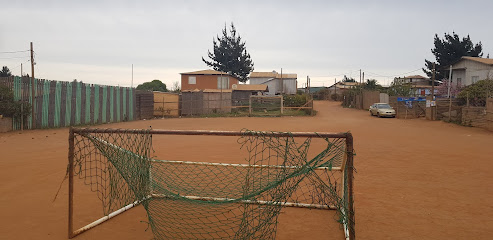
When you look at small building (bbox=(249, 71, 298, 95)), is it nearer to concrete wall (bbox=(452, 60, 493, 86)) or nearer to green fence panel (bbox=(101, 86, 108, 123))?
concrete wall (bbox=(452, 60, 493, 86))

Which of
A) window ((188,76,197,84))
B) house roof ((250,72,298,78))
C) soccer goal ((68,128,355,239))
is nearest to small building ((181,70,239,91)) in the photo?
window ((188,76,197,84))

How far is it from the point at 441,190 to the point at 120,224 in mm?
5739

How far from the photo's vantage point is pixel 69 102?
18828 millimetres

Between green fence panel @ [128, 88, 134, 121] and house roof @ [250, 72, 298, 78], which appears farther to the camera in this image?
house roof @ [250, 72, 298, 78]

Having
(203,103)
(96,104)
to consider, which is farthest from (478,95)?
(96,104)

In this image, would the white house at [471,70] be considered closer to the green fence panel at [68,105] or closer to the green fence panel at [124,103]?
the green fence panel at [124,103]

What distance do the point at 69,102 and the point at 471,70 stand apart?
37759 millimetres

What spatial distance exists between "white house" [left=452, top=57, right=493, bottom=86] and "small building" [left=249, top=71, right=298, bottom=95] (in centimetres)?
2281

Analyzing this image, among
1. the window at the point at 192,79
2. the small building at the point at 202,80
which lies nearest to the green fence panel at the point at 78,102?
the small building at the point at 202,80

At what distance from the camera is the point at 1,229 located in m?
4.51

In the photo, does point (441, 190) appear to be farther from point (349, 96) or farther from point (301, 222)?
point (349, 96)

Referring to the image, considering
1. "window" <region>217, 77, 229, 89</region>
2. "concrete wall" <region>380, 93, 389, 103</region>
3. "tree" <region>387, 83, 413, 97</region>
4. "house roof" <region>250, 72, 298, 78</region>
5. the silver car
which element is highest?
"house roof" <region>250, 72, 298, 78</region>

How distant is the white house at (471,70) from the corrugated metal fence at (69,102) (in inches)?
1321

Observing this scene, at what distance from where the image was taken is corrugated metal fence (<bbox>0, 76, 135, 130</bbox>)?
16328 mm
